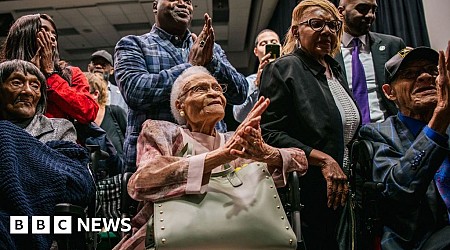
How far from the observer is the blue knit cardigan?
71.8 inches

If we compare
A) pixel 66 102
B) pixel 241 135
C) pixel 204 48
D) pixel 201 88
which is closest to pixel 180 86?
pixel 201 88

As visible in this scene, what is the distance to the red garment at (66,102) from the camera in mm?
2391

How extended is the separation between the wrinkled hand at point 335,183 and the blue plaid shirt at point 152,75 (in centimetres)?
54

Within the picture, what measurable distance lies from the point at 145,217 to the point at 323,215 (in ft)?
2.20

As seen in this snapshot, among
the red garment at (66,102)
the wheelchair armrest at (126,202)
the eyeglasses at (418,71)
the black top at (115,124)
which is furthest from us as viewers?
the black top at (115,124)

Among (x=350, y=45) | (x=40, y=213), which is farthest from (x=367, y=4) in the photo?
(x=40, y=213)

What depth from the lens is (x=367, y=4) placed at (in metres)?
2.70

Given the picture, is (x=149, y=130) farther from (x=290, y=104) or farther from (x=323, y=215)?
(x=323, y=215)

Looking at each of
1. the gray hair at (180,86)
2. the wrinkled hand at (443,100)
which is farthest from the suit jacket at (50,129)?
the wrinkled hand at (443,100)

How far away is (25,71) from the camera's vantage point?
2.23 metres

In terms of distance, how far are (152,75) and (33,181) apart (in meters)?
0.64

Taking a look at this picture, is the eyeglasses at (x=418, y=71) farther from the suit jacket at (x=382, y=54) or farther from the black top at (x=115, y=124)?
the black top at (x=115, y=124)

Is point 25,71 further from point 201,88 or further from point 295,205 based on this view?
point 295,205

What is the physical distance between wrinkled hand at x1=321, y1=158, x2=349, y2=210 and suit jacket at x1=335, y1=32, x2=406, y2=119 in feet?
2.09
